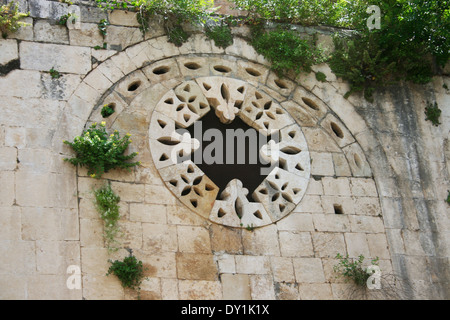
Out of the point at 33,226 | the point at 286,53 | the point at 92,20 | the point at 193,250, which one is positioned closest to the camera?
the point at 33,226

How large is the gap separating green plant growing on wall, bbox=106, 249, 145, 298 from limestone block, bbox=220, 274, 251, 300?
107cm

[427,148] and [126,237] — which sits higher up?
[427,148]

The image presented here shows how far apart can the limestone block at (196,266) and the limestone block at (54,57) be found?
9.17 feet

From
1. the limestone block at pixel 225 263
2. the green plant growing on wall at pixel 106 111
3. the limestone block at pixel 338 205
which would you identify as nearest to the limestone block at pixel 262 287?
the limestone block at pixel 225 263

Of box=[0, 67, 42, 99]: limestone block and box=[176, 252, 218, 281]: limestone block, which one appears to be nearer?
box=[176, 252, 218, 281]: limestone block

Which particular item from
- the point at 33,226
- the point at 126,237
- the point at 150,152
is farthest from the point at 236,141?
the point at 33,226

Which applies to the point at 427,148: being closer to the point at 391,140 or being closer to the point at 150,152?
the point at 391,140

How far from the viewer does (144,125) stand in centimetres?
1018

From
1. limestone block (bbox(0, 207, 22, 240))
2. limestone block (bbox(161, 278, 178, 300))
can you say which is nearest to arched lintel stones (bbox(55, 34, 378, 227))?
limestone block (bbox(0, 207, 22, 240))

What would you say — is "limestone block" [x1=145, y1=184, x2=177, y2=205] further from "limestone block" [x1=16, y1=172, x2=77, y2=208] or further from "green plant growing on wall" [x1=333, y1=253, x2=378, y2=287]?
"green plant growing on wall" [x1=333, y1=253, x2=378, y2=287]

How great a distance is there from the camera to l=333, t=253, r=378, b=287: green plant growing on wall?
400 inches

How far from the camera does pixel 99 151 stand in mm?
9531

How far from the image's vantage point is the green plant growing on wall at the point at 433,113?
11711 millimetres

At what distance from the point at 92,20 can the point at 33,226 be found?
3.10m
